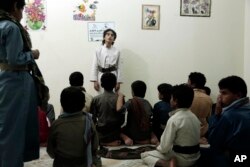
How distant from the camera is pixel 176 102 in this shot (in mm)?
2602

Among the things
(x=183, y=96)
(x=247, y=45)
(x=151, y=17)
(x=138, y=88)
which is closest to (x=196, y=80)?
(x=138, y=88)

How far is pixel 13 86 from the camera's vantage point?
6.37ft

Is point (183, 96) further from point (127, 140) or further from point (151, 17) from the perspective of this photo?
point (151, 17)

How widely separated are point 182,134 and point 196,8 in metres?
3.05

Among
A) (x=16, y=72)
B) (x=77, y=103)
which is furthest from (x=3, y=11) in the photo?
(x=77, y=103)

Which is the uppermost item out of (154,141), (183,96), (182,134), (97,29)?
(97,29)

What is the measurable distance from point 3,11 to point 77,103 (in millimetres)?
762

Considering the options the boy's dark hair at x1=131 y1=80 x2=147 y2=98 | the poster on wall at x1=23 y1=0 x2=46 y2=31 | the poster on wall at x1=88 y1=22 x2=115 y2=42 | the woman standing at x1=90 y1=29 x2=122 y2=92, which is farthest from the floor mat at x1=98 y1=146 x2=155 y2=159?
the poster on wall at x1=23 y1=0 x2=46 y2=31

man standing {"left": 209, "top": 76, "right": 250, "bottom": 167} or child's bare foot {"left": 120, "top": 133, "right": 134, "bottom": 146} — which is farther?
child's bare foot {"left": 120, "top": 133, "right": 134, "bottom": 146}

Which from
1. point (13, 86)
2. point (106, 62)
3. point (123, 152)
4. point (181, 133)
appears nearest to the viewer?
point (13, 86)

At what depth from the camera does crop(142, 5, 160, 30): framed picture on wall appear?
191 inches

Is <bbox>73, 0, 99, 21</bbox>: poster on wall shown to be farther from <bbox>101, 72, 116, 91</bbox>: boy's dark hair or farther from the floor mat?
the floor mat

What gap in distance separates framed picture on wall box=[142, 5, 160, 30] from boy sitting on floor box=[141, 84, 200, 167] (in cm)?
244

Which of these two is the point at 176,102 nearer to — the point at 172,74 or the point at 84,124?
the point at 84,124
